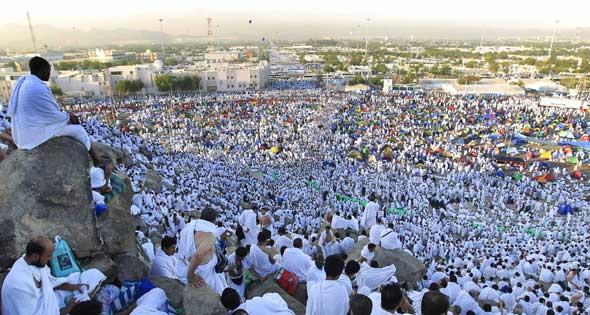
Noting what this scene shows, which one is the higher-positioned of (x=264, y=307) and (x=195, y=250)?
(x=195, y=250)

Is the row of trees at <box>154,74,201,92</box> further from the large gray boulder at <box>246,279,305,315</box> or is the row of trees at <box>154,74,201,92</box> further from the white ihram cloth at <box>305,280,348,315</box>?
the white ihram cloth at <box>305,280,348,315</box>

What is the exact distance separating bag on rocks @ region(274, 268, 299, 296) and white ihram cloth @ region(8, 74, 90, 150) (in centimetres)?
274

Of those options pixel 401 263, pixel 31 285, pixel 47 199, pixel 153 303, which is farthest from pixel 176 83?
pixel 31 285

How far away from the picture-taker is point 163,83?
43.4m

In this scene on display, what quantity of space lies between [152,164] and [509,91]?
3942 centimetres

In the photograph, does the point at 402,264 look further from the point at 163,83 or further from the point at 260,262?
the point at 163,83

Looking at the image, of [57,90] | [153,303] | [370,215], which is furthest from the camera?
[57,90]

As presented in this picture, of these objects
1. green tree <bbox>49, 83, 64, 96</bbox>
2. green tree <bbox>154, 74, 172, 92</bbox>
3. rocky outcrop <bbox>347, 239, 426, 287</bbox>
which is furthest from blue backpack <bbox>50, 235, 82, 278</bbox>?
green tree <bbox>49, 83, 64, 96</bbox>

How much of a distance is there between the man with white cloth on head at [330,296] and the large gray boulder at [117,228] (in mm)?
2205

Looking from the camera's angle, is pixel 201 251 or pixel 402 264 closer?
pixel 201 251

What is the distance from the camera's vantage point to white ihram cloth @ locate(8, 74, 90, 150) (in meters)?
3.17

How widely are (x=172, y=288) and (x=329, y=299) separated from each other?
163 centimetres

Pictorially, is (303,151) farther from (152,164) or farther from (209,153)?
(152,164)

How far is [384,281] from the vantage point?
16.6 feet
